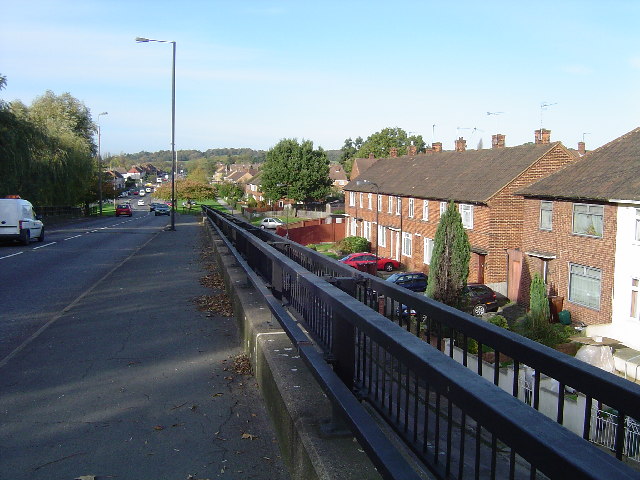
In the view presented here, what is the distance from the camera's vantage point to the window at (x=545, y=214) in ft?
95.7

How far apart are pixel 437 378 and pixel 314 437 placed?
1493 millimetres

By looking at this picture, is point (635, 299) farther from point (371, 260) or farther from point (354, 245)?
point (354, 245)

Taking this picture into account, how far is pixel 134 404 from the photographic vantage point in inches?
203

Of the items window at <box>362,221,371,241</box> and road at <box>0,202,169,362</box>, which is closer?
road at <box>0,202,169,362</box>

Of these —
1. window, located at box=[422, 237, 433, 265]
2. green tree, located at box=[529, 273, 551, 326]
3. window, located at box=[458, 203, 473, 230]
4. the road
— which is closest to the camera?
the road

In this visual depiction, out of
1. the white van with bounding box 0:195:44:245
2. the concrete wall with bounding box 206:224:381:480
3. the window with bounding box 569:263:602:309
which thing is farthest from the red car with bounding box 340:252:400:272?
the concrete wall with bounding box 206:224:381:480

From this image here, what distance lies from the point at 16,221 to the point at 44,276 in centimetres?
1098

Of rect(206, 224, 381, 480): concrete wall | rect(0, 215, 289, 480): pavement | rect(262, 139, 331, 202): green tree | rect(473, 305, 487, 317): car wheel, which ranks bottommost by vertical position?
rect(473, 305, 487, 317): car wheel

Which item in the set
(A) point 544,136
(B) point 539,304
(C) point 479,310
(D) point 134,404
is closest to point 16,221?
(C) point 479,310

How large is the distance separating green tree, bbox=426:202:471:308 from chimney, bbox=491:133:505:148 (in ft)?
57.0

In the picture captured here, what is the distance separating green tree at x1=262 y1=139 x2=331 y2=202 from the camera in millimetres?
83875

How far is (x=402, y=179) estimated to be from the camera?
48.2 metres

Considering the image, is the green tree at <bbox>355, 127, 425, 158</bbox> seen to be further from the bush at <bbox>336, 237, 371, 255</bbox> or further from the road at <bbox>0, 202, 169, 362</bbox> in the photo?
the road at <bbox>0, 202, 169, 362</bbox>

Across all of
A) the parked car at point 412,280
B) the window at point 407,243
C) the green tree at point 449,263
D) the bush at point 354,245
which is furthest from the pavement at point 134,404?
the bush at point 354,245
